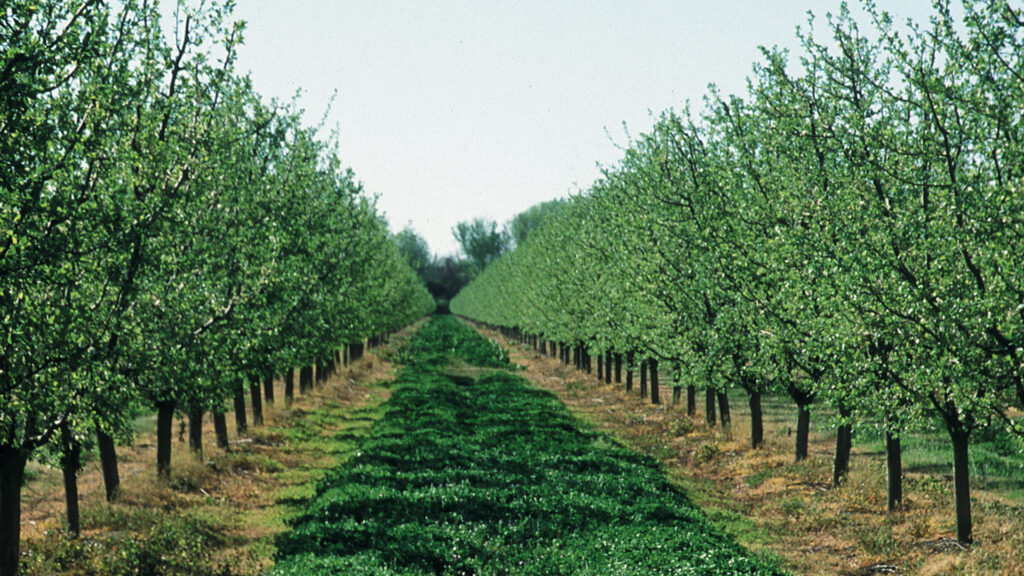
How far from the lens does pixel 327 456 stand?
23172 mm

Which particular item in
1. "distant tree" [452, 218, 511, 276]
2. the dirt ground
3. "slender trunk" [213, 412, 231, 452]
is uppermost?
"distant tree" [452, 218, 511, 276]

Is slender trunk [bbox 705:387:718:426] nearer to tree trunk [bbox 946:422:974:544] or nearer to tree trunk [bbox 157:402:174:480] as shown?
tree trunk [bbox 946:422:974:544]

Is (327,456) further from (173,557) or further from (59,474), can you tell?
(173,557)

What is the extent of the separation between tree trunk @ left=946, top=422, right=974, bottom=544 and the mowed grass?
3.75 meters

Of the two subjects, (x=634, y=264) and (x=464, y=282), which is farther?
(x=464, y=282)

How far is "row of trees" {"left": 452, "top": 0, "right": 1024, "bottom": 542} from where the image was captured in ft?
34.4

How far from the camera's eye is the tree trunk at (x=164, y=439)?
17922 mm

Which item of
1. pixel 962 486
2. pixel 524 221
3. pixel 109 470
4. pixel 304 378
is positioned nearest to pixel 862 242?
pixel 962 486

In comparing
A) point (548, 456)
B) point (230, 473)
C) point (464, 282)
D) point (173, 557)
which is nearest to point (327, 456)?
point (230, 473)

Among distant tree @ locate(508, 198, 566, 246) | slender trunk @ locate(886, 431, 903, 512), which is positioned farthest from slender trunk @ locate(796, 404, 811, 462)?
distant tree @ locate(508, 198, 566, 246)

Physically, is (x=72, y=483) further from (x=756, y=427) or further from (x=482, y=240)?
(x=482, y=240)

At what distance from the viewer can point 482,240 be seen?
546 ft

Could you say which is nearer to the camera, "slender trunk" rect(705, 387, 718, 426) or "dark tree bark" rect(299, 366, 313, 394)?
"slender trunk" rect(705, 387, 718, 426)

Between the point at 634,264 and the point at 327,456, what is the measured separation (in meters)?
11.3
